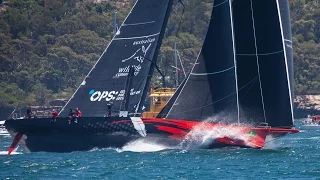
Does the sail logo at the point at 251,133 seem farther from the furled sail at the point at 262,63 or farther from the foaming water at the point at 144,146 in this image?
the foaming water at the point at 144,146

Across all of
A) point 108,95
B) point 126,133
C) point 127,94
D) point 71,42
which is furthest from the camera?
point 71,42

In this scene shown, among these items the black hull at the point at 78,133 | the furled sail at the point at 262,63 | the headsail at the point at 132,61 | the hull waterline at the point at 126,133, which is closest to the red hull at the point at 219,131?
the hull waterline at the point at 126,133

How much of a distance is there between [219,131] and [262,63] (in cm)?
337

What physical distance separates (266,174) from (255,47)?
35.0 feet

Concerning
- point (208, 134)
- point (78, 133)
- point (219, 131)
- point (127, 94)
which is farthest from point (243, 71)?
point (78, 133)

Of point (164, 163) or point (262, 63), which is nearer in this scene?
point (164, 163)

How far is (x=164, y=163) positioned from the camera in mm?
40625

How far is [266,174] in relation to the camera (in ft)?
121

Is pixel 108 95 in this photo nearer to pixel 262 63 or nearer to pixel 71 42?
pixel 262 63

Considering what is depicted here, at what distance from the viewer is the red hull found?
150 ft

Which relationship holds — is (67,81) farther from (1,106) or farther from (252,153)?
(252,153)

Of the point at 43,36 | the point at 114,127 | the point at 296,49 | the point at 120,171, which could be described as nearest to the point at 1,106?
the point at 43,36

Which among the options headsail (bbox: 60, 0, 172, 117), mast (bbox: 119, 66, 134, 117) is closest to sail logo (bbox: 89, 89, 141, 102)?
headsail (bbox: 60, 0, 172, 117)

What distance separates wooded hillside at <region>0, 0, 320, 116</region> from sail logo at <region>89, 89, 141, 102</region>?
54.5 metres
